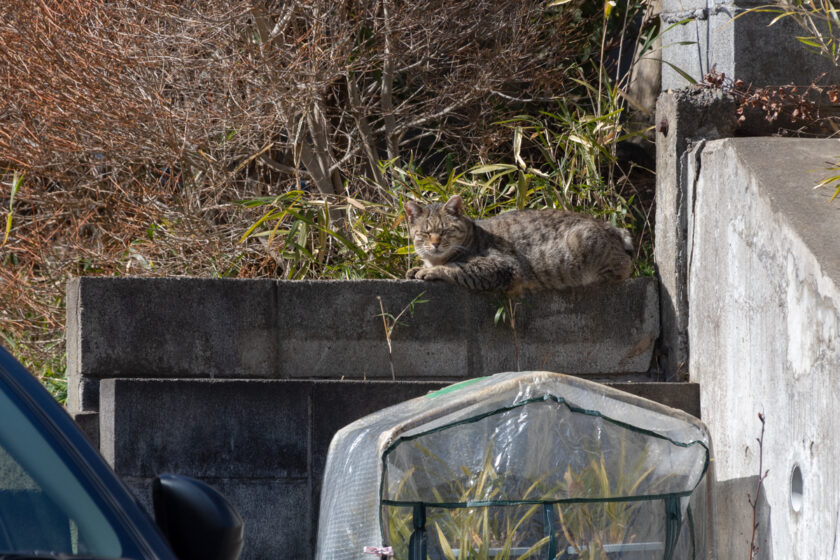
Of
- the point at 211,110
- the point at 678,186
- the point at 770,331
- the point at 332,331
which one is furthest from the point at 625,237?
the point at 211,110

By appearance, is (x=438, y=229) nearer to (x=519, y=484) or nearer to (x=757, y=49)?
(x=757, y=49)

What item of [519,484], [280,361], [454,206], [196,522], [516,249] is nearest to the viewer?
[196,522]

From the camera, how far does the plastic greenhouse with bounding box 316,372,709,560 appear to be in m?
3.08

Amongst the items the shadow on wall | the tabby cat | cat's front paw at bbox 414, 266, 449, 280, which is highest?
the tabby cat

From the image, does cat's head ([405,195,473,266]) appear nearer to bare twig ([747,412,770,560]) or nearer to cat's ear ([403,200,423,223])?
cat's ear ([403,200,423,223])

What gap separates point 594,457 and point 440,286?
73.8 inches

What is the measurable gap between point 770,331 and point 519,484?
1.17 meters

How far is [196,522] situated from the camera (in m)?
1.93

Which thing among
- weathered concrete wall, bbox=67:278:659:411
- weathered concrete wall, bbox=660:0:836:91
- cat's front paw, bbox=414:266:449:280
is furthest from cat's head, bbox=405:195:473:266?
weathered concrete wall, bbox=660:0:836:91

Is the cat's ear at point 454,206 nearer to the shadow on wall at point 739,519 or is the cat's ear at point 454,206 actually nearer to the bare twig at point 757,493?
the shadow on wall at point 739,519

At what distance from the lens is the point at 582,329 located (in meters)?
4.95

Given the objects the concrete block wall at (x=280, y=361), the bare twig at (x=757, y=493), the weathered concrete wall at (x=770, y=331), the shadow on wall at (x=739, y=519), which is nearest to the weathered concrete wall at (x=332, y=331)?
the concrete block wall at (x=280, y=361)

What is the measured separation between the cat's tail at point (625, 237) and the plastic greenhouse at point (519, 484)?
2.09 m

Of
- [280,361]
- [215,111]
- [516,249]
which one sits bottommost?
[280,361]
